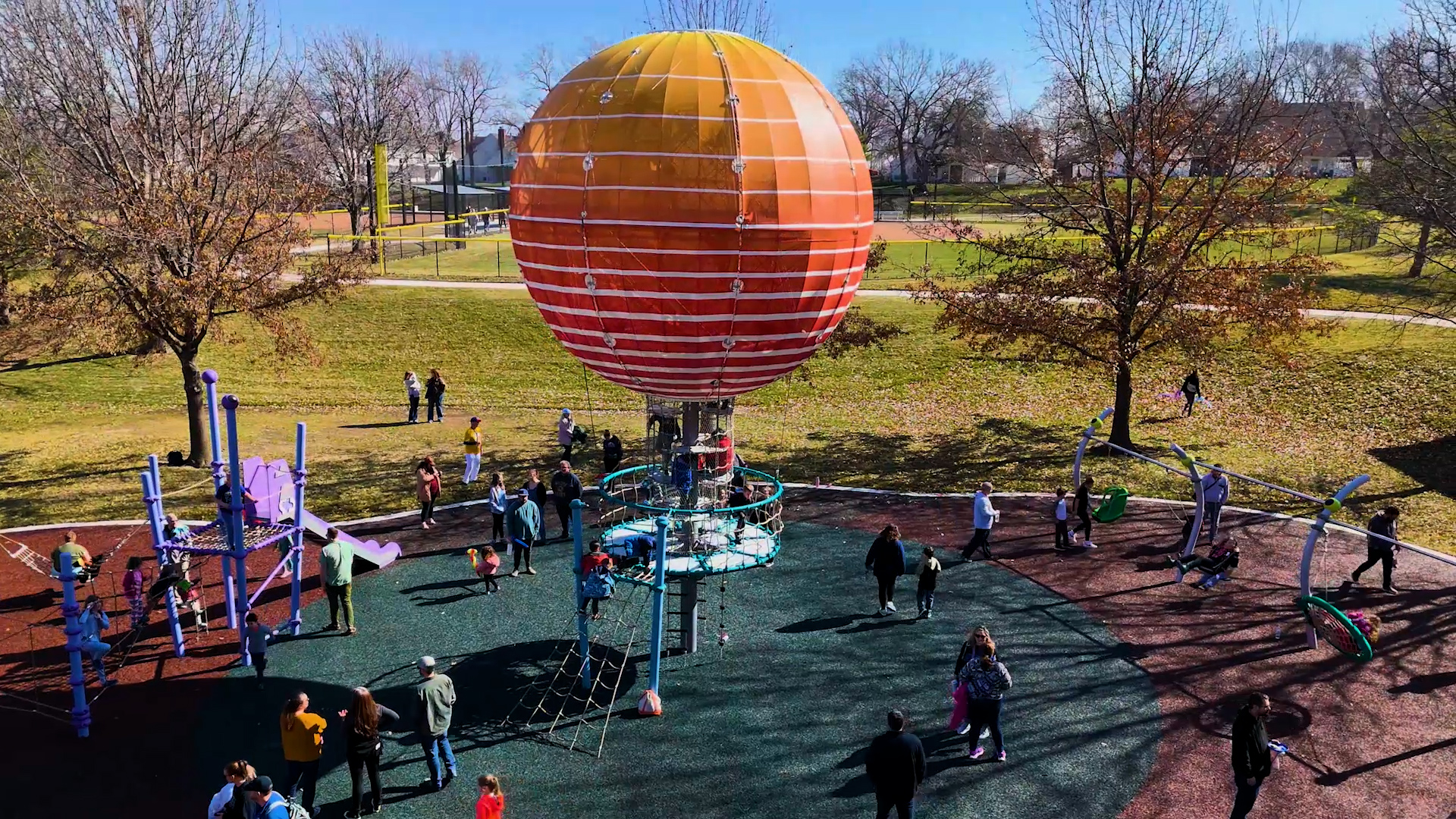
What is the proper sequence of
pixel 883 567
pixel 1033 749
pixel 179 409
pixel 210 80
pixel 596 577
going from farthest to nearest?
pixel 179 409
pixel 210 80
pixel 883 567
pixel 596 577
pixel 1033 749

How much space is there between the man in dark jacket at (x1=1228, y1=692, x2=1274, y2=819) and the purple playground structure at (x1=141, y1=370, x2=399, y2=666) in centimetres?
1193

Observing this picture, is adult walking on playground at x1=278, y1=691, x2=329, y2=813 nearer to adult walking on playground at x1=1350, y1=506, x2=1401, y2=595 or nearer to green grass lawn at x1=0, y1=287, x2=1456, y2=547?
green grass lawn at x1=0, y1=287, x2=1456, y2=547

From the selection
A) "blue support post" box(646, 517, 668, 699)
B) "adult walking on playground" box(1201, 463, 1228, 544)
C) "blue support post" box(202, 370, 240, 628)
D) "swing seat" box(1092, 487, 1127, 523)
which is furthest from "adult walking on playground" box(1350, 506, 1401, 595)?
"blue support post" box(202, 370, 240, 628)

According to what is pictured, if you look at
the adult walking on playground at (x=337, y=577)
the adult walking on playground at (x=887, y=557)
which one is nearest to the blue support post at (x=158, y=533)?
the adult walking on playground at (x=337, y=577)

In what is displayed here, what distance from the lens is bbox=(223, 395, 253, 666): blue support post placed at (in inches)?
526

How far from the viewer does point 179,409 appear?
30125 millimetres

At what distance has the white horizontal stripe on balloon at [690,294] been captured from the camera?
1082 centimetres

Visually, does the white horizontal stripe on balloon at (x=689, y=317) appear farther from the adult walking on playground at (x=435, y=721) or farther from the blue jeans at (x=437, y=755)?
the blue jeans at (x=437, y=755)

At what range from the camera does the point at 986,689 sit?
11344mm

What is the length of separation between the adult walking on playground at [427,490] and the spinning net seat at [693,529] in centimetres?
628

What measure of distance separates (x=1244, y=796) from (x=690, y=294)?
7662mm

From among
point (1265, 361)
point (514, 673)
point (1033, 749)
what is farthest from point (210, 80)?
point (1265, 361)

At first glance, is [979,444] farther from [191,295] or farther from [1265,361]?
[191,295]

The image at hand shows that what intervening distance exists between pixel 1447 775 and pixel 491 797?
1051 cm
